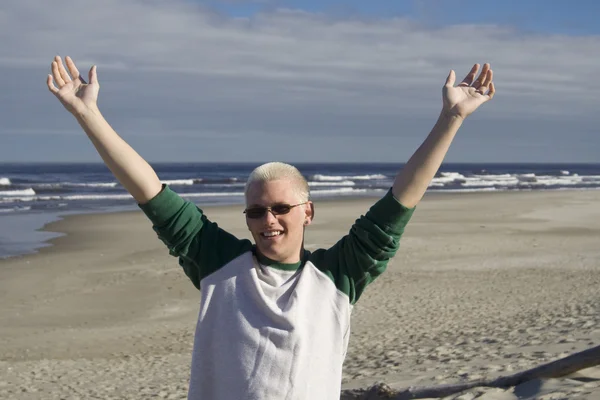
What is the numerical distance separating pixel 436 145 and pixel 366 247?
0.39 metres

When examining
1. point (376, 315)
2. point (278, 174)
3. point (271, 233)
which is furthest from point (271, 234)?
point (376, 315)

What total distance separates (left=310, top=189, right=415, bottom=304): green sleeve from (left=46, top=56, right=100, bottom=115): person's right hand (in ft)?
2.79

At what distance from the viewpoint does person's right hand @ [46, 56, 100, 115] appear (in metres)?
2.34

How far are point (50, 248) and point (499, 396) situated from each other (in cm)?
1447

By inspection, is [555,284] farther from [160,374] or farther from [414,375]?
[160,374]

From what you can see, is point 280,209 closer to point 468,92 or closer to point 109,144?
point 109,144

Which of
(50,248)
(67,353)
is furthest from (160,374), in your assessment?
(50,248)

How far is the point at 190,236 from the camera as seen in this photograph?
2.39m

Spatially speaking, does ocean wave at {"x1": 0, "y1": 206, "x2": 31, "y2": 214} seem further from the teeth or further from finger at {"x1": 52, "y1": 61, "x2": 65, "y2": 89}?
the teeth

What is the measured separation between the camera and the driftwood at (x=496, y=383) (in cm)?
587

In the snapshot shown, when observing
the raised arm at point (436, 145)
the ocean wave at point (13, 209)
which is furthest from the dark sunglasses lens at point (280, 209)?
the ocean wave at point (13, 209)

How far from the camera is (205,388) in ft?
7.42

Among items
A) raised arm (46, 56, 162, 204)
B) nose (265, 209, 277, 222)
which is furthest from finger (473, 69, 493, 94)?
raised arm (46, 56, 162, 204)

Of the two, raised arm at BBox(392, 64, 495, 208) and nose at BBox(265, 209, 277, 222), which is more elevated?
raised arm at BBox(392, 64, 495, 208)
